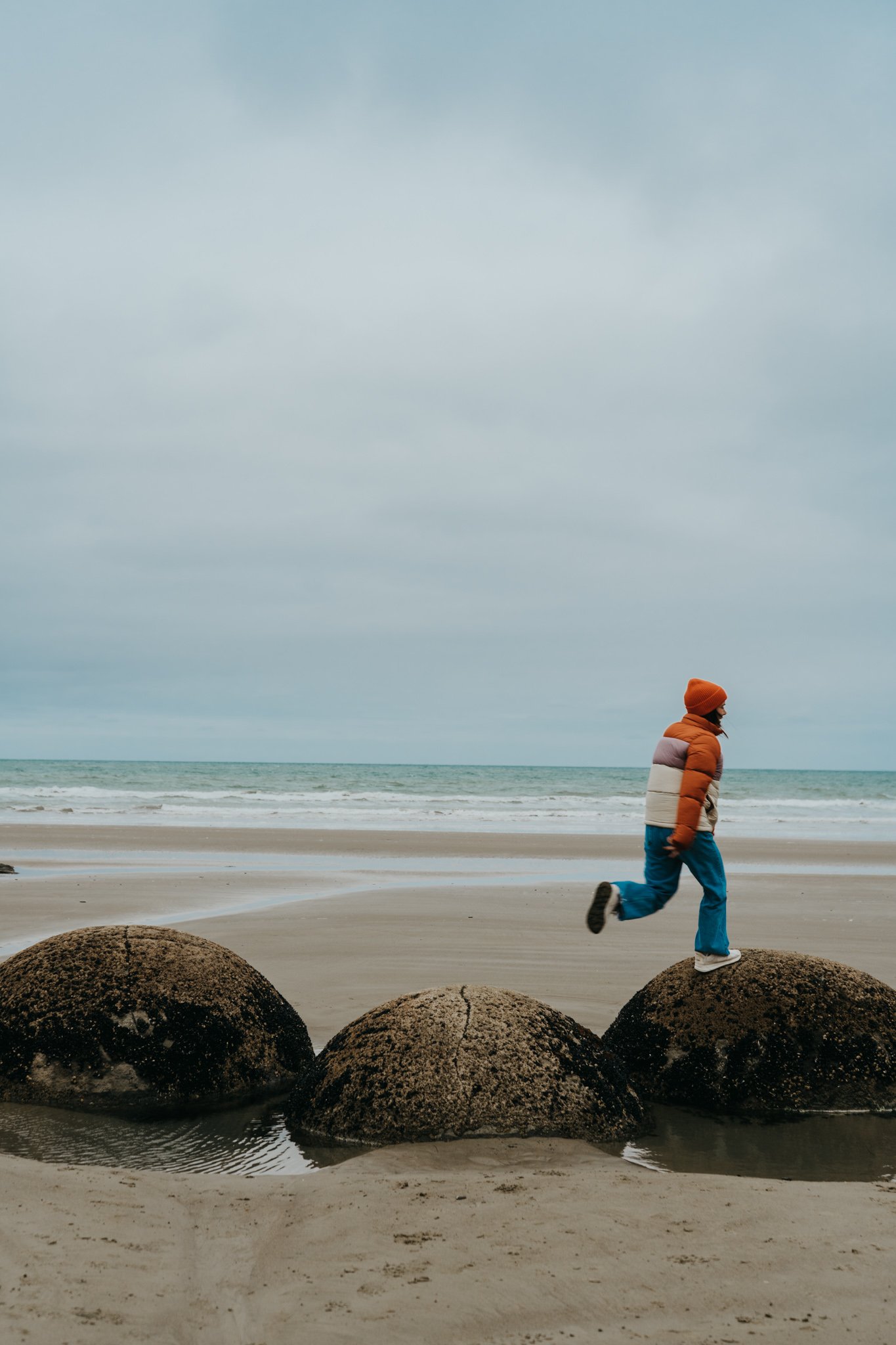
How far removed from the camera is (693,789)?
6.28 meters

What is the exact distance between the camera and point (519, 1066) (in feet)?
17.0

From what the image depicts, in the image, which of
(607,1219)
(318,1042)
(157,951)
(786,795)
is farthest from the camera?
(786,795)

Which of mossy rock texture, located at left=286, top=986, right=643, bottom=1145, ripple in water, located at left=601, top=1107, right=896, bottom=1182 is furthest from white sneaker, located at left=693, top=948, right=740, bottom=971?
mossy rock texture, located at left=286, top=986, right=643, bottom=1145

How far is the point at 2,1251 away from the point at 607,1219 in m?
2.15

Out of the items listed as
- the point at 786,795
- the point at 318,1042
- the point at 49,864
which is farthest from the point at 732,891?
the point at 786,795

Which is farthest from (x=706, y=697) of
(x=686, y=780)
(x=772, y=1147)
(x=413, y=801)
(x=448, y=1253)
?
(x=413, y=801)

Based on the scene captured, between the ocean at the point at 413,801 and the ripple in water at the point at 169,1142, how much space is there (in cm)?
2540

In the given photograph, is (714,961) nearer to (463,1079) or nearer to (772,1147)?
(772,1147)

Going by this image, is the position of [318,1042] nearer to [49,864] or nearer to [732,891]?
[732,891]

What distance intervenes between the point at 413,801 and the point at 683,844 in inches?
1730

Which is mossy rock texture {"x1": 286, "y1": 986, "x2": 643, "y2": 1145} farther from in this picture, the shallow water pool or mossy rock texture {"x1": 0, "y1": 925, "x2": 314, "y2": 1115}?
mossy rock texture {"x1": 0, "y1": 925, "x2": 314, "y2": 1115}

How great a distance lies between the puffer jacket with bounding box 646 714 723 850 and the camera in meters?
6.25

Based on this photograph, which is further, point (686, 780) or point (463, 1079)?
point (686, 780)

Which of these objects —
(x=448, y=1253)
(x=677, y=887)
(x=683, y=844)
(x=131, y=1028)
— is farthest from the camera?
(x=677, y=887)
